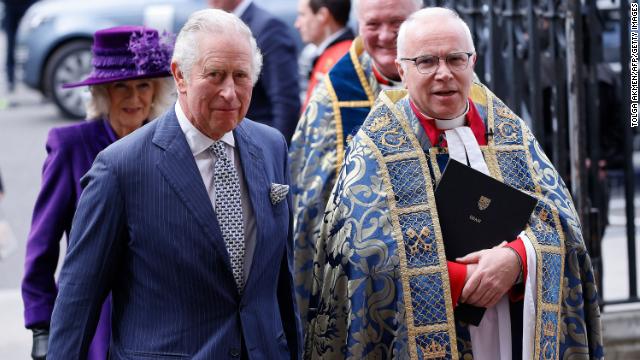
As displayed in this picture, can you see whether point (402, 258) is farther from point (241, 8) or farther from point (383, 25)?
point (241, 8)

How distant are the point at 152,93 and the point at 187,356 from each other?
1309 mm

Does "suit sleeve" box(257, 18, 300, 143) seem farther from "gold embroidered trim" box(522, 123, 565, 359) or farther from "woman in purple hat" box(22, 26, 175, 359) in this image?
"gold embroidered trim" box(522, 123, 565, 359)

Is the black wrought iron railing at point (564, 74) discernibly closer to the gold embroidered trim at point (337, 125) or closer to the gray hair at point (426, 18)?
the gold embroidered trim at point (337, 125)

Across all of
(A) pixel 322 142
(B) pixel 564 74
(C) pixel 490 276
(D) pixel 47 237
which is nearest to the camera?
(C) pixel 490 276

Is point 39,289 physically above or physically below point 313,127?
below

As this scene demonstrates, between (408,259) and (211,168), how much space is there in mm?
672

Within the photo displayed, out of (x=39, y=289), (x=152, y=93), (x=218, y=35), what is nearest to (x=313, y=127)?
(x=152, y=93)

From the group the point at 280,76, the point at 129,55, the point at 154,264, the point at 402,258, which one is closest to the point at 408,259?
the point at 402,258

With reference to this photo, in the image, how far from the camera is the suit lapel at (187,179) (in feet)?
10.8

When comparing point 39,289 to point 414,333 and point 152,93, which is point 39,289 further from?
point 414,333

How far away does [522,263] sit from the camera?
145 inches

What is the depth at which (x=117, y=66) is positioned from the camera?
4.28m

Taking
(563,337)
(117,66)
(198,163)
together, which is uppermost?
(117,66)

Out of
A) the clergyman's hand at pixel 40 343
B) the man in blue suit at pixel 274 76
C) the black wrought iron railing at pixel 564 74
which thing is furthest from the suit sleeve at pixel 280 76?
the clergyman's hand at pixel 40 343
